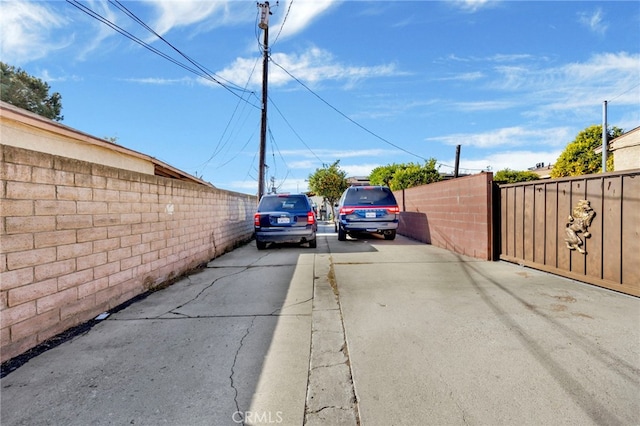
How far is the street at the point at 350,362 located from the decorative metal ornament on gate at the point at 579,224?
2.12 ft

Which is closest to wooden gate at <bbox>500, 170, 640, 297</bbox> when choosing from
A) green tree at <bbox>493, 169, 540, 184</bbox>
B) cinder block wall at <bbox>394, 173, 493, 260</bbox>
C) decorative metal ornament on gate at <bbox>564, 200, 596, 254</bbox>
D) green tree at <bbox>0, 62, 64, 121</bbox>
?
decorative metal ornament on gate at <bbox>564, 200, 596, 254</bbox>

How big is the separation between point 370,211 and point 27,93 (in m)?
23.2

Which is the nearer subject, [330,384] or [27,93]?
[330,384]

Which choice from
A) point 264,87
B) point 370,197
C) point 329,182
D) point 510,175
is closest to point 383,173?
point 329,182

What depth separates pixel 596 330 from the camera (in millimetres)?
3082

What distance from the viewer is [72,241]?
342 cm

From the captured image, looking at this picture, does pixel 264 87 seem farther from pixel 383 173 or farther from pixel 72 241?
pixel 383 173

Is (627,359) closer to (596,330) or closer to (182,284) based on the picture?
(596,330)

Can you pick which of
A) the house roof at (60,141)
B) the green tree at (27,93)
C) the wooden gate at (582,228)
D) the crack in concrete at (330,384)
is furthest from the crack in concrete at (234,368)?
the green tree at (27,93)

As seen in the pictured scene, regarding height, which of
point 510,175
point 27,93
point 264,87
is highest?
point 27,93

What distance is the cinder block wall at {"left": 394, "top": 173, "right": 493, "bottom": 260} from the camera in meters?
6.88

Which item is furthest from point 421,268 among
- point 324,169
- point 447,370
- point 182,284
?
point 324,169

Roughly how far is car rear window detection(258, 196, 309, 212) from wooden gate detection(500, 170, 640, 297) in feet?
16.7

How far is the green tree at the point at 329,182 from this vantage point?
3509cm
